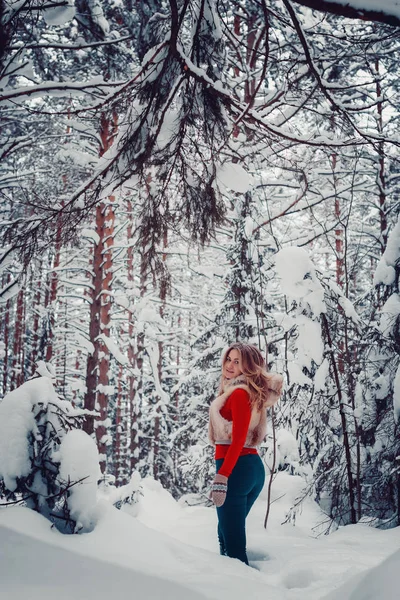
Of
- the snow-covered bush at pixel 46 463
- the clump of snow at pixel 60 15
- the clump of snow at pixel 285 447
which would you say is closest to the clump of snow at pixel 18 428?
the snow-covered bush at pixel 46 463

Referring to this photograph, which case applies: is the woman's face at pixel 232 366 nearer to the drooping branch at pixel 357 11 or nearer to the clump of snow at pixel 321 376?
the clump of snow at pixel 321 376

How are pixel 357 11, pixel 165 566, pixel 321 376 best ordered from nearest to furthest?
pixel 357 11 < pixel 165 566 < pixel 321 376

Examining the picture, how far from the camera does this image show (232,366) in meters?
3.28

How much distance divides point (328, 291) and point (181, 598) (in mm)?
3526

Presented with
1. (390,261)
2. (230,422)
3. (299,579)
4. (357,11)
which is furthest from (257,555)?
(357,11)

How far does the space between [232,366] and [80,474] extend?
1.38 m

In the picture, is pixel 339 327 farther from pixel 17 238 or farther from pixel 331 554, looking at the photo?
pixel 17 238

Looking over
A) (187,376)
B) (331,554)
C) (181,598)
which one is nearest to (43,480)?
(181,598)

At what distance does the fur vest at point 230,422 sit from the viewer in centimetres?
304

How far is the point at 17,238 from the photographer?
3215 mm

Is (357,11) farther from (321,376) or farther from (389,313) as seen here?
(321,376)

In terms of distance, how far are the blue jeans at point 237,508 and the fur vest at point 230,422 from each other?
0.52ft

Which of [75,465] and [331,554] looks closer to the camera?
[75,465]

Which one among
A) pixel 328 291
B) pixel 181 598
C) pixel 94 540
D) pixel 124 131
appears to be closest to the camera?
pixel 181 598
